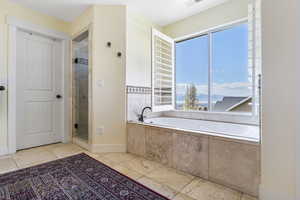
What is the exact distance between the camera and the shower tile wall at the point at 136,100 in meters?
2.46

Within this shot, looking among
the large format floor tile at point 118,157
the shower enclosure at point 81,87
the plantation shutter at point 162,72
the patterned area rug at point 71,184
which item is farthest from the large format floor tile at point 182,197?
the shower enclosure at point 81,87

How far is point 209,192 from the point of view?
1392 mm

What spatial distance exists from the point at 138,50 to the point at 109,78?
712mm

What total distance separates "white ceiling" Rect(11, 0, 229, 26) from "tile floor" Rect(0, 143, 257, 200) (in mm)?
2323

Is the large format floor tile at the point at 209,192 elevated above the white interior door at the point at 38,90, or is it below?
below

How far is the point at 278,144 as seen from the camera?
1.10 metres

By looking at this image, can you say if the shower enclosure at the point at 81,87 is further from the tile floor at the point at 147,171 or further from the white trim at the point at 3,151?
the white trim at the point at 3,151

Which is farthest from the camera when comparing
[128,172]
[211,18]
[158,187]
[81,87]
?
[81,87]

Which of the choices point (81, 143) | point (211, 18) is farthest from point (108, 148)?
point (211, 18)

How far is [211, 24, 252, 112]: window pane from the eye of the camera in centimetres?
233

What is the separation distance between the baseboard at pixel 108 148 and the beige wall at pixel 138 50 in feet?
3.36

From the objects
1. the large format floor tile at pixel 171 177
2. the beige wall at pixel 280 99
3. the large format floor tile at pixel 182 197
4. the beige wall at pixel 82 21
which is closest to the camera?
the beige wall at pixel 280 99

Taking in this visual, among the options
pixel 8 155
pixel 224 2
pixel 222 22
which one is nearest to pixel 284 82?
pixel 222 22

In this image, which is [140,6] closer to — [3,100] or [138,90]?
[138,90]
